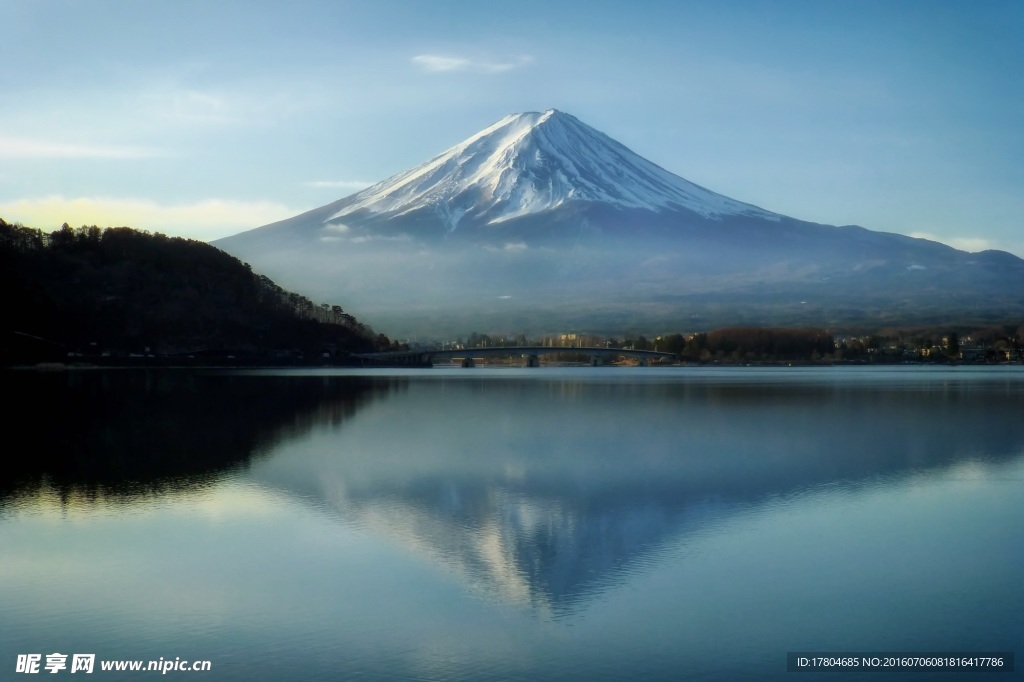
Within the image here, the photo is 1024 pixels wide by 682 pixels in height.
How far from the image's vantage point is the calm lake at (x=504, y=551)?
572 centimetres

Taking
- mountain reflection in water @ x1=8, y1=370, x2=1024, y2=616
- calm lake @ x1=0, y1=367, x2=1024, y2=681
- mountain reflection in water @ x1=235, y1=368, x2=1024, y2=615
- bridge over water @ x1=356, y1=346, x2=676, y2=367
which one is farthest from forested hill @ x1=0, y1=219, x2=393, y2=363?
calm lake @ x1=0, y1=367, x2=1024, y2=681

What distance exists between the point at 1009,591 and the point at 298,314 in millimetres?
70204

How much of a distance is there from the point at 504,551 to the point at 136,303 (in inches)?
2307

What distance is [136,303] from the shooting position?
6197 cm

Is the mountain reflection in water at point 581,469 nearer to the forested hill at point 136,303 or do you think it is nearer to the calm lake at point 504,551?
the calm lake at point 504,551

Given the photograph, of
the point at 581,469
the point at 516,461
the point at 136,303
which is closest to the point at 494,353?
the point at 136,303

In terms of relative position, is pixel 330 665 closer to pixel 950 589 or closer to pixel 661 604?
pixel 661 604

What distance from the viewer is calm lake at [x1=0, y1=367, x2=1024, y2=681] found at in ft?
18.8

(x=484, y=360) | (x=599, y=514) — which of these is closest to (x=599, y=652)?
(x=599, y=514)

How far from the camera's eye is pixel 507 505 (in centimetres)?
991

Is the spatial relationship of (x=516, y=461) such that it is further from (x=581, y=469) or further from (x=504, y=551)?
(x=504, y=551)

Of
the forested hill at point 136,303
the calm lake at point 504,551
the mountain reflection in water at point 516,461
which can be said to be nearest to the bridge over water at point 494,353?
the forested hill at point 136,303

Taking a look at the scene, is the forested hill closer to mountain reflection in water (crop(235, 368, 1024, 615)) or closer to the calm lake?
mountain reflection in water (crop(235, 368, 1024, 615))

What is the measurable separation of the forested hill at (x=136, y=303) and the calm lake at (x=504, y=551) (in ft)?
136
